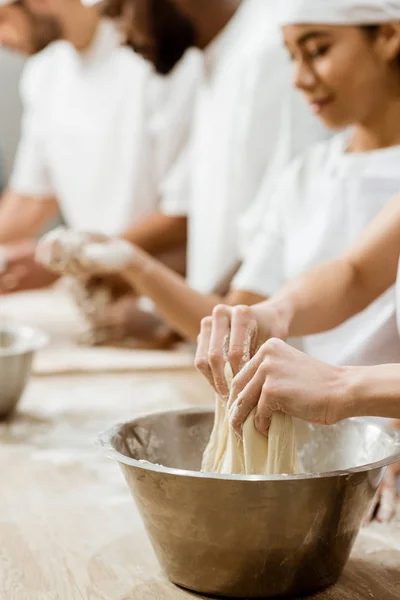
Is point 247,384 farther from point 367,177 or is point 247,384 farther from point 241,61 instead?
point 241,61

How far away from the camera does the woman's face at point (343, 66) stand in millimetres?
1591

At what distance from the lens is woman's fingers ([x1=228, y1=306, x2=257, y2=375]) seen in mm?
999

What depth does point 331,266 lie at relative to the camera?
1349mm

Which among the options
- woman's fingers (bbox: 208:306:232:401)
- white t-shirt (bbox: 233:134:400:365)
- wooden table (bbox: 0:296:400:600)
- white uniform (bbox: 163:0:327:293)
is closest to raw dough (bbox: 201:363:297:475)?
woman's fingers (bbox: 208:306:232:401)

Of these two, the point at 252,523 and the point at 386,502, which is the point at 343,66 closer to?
the point at 386,502

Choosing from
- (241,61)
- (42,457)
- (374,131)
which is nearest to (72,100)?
(241,61)

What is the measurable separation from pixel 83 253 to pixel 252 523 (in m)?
1.10

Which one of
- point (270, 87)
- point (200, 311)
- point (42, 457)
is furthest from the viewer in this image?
point (270, 87)

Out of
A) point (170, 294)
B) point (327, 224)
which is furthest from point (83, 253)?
point (327, 224)

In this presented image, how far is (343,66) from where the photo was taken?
1.59 meters

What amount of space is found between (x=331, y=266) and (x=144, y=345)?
3.66 ft

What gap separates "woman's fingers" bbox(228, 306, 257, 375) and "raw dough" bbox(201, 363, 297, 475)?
0.8 inches

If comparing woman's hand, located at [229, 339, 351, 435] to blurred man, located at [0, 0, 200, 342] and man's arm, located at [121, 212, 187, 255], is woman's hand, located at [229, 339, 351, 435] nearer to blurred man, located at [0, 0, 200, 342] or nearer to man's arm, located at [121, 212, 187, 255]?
man's arm, located at [121, 212, 187, 255]

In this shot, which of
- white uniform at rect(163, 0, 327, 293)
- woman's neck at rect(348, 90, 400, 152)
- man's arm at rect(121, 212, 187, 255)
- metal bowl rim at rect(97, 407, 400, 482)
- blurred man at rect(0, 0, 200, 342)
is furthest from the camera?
blurred man at rect(0, 0, 200, 342)
